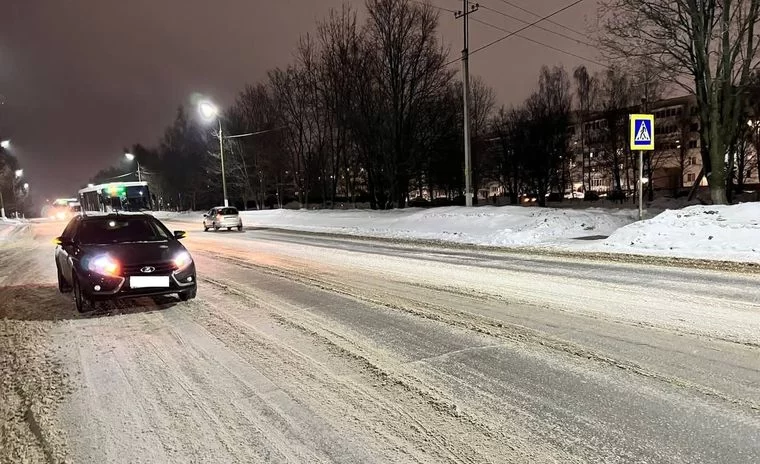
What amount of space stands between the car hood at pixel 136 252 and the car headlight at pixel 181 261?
2.6 inches

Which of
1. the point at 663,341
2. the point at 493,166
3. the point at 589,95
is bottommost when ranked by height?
the point at 663,341

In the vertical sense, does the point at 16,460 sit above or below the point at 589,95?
below

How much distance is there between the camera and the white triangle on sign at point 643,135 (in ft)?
49.6

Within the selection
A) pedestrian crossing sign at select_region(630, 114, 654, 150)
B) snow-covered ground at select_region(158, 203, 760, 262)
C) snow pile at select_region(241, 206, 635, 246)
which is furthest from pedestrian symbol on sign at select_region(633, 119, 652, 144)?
snow pile at select_region(241, 206, 635, 246)

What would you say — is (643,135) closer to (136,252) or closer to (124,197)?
(136,252)

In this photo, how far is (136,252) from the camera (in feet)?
25.4

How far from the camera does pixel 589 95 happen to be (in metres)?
54.1

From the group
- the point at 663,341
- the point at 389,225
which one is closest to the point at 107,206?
the point at 389,225

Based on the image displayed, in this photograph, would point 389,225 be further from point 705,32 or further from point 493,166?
point 493,166

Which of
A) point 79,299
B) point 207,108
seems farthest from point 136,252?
point 207,108

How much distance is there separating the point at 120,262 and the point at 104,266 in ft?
0.70

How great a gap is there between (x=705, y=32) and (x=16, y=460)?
20.5m

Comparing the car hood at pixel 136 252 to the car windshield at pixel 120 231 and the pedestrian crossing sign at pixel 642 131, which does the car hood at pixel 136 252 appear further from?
the pedestrian crossing sign at pixel 642 131

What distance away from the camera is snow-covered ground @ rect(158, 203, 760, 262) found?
1208cm
